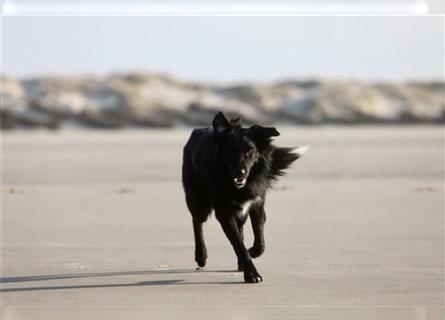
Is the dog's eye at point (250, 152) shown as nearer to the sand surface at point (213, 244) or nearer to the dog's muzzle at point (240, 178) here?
the dog's muzzle at point (240, 178)

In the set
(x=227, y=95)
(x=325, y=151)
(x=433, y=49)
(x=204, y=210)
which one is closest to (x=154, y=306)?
(x=204, y=210)

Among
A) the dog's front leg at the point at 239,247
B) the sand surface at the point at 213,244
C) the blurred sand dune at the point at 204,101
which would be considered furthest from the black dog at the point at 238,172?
the blurred sand dune at the point at 204,101

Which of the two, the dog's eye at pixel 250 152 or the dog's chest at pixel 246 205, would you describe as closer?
the dog's eye at pixel 250 152

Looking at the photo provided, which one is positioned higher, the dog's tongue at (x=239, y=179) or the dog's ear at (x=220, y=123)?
the dog's ear at (x=220, y=123)

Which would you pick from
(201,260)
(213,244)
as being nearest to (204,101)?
(213,244)

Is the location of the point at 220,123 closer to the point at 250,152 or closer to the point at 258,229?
the point at 250,152

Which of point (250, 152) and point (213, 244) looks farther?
point (213, 244)

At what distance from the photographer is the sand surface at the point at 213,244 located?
7.28 m

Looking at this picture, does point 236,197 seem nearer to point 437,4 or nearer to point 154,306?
point 154,306

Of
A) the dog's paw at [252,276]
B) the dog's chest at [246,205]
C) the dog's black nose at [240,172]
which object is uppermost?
the dog's black nose at [240,172]

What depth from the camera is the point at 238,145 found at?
768 centimetres

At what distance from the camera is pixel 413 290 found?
7.32m

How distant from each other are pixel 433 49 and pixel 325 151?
18650 millimetres

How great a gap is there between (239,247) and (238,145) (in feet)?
2.37
